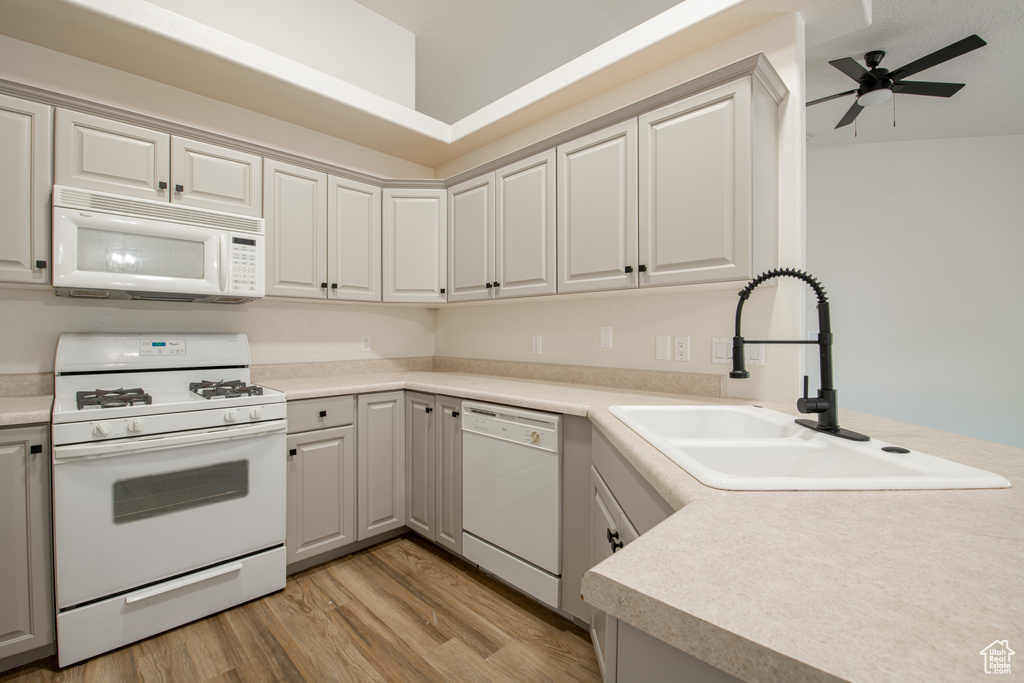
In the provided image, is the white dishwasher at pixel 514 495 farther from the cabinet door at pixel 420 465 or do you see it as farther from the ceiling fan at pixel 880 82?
the ceiling fan at pixel 880 82

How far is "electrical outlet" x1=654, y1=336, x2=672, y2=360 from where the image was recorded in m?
2.11

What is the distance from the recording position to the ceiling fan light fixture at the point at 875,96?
2720 mm

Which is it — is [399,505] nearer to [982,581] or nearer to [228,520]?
[228,520]

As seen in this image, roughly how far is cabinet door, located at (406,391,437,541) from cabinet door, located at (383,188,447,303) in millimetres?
726

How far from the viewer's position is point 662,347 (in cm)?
212

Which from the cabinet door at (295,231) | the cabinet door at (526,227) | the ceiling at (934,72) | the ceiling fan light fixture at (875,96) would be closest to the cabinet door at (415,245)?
the cabinet door at (295,231)

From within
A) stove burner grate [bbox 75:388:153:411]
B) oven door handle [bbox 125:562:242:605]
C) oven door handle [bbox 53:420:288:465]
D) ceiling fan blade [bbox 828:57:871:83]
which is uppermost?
ceiling fan blade [bbox 828:57:871:83]

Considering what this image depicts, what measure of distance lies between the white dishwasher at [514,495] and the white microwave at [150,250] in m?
1.35

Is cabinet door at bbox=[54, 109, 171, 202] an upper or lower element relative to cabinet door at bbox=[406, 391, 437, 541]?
upper

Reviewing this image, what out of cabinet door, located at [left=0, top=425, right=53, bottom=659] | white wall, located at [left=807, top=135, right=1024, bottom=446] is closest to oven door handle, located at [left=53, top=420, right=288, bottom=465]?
cabinet door, located at [left=0, top=425, right=53, bottom=659]

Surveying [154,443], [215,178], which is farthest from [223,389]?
[215,178]

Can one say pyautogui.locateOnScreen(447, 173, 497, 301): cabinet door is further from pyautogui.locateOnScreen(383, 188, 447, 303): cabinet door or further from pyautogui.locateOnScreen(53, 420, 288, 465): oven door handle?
pyautogui.locateOnScreen(53, 420, 288, 465): oven door handle

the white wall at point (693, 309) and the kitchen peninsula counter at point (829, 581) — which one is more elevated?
the white wall at point (693, 309)

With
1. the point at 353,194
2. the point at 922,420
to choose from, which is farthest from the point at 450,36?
the point at 922,420
